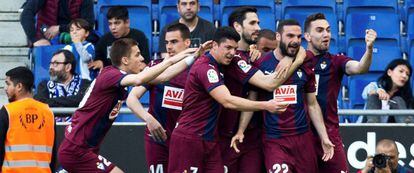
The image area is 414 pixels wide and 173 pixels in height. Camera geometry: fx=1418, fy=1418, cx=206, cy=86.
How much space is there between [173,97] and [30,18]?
3386mm

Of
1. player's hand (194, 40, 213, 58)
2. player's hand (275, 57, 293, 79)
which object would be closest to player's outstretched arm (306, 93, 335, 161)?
player's hand (275, 57, 293, 79)

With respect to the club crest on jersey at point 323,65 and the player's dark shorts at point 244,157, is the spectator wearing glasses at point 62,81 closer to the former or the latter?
the player's dark shorts at point 244,157

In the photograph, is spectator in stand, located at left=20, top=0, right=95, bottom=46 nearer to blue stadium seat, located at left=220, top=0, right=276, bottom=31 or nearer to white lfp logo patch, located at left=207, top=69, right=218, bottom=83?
blue stadium seat, located at left=220, top=0, right=276, bottom=31

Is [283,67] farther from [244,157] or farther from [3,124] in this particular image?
[3,124]

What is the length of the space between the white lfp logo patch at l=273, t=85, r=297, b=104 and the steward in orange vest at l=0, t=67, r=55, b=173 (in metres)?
2.14

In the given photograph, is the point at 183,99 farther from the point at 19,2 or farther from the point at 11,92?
the point at 19,2

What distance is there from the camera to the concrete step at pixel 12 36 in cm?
1747

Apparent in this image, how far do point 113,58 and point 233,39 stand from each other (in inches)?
47.0

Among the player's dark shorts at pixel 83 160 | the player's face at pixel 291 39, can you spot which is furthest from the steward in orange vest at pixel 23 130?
the player's face at pixel 291 39

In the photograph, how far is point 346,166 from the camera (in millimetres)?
13828

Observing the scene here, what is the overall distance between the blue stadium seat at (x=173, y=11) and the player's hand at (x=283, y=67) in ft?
12.5

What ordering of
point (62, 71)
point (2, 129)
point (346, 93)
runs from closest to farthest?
point (2, 129) < point (62, 71) < point (346, 93)

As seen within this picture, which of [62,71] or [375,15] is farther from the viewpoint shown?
[375,15]

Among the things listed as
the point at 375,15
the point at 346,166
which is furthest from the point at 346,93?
the point at 346,166
